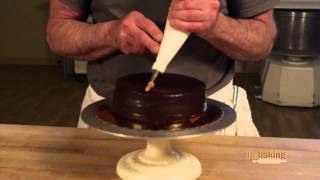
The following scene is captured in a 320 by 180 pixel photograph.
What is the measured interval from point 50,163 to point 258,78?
3.58m

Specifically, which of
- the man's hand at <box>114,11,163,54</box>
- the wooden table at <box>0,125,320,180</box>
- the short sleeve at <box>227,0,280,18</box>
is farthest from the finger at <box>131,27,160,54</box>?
the short sleeve at <box>227,0,280,18</box>

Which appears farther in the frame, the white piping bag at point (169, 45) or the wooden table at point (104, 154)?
the wooden table at point (104, 154)

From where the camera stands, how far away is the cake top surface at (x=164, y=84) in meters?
0.80

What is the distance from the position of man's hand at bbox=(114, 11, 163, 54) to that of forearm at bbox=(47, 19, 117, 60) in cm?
13

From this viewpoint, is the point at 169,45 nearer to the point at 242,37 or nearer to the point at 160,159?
the point at 160,159

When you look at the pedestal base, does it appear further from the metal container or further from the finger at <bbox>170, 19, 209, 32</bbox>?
the metal container

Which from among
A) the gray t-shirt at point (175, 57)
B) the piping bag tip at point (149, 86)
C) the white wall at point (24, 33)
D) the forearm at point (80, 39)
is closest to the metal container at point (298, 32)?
the white wall at point (24, 33)

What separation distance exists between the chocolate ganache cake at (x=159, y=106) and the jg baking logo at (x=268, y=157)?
212 mm

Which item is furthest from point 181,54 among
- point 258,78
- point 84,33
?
point 258,78

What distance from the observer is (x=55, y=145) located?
105 cm

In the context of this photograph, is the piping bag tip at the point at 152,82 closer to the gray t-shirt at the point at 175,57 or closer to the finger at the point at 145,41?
the finger at the point at 145,41

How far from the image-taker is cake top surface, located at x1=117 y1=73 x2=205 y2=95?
31.6 inches

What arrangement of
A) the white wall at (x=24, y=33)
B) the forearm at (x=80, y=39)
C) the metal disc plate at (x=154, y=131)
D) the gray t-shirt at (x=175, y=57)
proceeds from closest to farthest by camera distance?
the metal disc plate at (x=154, y=131) → the forearm at (x=80, y=39) → the gray t-shirt at (x=175, y=57) → the white wall at (x=24, y=33)

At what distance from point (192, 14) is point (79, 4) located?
0.50 metres
